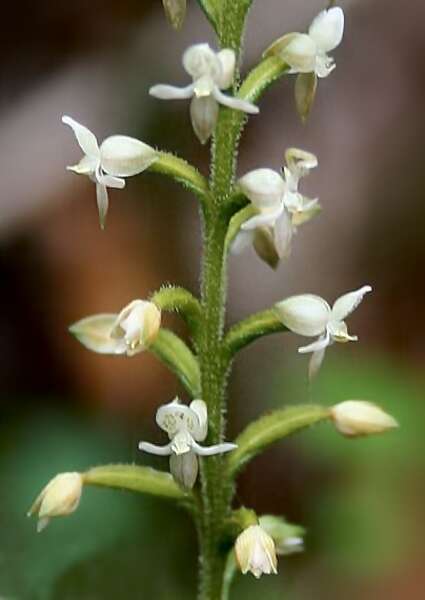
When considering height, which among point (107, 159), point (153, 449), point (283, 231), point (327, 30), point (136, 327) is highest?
point (327, 30)

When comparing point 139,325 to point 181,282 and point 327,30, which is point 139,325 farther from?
point 181,282

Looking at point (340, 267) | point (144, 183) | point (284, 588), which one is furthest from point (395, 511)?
point (144, 183)

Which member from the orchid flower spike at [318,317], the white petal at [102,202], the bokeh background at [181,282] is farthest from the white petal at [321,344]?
the bokeh background at [181,282]

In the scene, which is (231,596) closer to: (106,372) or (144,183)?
(106,372)

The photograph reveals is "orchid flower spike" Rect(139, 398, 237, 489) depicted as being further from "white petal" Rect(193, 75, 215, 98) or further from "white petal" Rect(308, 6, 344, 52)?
"white petal" Rect(308, 6, 344, 52)

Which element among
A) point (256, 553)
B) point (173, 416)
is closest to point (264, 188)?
point (173, 416)
